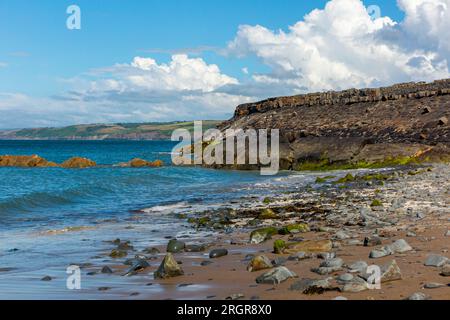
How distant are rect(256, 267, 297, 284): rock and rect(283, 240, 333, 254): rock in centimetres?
226

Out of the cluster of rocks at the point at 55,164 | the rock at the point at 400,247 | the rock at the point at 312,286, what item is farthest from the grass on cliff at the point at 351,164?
the rock at the point at 312,286

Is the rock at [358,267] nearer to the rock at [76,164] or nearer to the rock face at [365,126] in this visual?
the rock face at [365,126]

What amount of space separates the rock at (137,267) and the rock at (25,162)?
5729 centimetres

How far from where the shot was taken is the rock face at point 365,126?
40.8 m

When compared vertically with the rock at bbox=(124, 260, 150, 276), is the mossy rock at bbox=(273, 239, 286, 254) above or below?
above

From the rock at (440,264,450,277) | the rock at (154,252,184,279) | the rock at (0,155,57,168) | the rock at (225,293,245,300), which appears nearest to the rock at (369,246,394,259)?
the rock at (440,264,450,277)

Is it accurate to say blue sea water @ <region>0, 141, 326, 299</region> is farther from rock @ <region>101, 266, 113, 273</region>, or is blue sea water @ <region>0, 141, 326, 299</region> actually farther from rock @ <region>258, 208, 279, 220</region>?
rock @ <region>258, 208, 279, 220</region>

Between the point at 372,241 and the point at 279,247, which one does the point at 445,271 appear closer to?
the point at 372,241

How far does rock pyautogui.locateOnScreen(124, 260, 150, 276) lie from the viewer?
935 cm

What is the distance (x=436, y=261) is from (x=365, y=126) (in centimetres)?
4019
